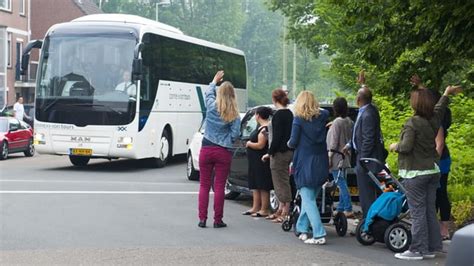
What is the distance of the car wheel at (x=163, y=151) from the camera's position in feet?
73.2

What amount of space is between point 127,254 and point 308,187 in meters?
2.27

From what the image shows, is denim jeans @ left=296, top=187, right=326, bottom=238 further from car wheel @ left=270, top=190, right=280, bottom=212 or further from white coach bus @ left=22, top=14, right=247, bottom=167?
white coach bus @ left=22, top=14, right=247, bottom=167

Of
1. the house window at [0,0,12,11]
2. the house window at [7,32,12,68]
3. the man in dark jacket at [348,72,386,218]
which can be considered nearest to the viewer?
the man in dark jacket at [348,72,386,218]

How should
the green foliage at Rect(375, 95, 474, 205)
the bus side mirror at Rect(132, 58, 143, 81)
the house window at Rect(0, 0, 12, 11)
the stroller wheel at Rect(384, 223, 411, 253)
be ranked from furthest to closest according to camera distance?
1. the house window at Rect(0, 0, 12, 11)
2. the bus side mirror at Rect(132, 58, 143, 81)
3. the green foliage at Rect(375, 95, 474, 205)
4. the stroller wheel at Rect(384, 223, 411, 253)

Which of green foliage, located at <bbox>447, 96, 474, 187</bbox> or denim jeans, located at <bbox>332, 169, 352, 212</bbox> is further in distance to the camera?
green foliage, located at <bbox>447, 96, 474, 187</bbox>

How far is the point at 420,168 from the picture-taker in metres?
8.76

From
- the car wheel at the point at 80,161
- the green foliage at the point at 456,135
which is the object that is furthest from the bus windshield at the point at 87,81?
the green foliage at the point at 456,135

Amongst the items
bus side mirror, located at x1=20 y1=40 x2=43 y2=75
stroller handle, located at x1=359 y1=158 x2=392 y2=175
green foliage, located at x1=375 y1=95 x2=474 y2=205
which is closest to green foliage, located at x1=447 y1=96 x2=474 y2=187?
green foliage, located at x1=375 y1=95 x2=474 y2=205

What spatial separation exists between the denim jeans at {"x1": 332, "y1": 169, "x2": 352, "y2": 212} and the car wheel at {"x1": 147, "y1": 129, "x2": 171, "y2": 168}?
11137mm

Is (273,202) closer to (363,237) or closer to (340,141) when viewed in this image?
(340,141)

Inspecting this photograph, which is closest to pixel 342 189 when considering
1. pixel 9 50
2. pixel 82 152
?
pixel 82 152

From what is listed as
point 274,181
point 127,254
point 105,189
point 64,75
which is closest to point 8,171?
point 64,75

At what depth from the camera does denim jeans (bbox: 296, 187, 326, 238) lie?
32.1ft

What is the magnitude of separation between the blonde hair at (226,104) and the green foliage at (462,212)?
3101 mm
